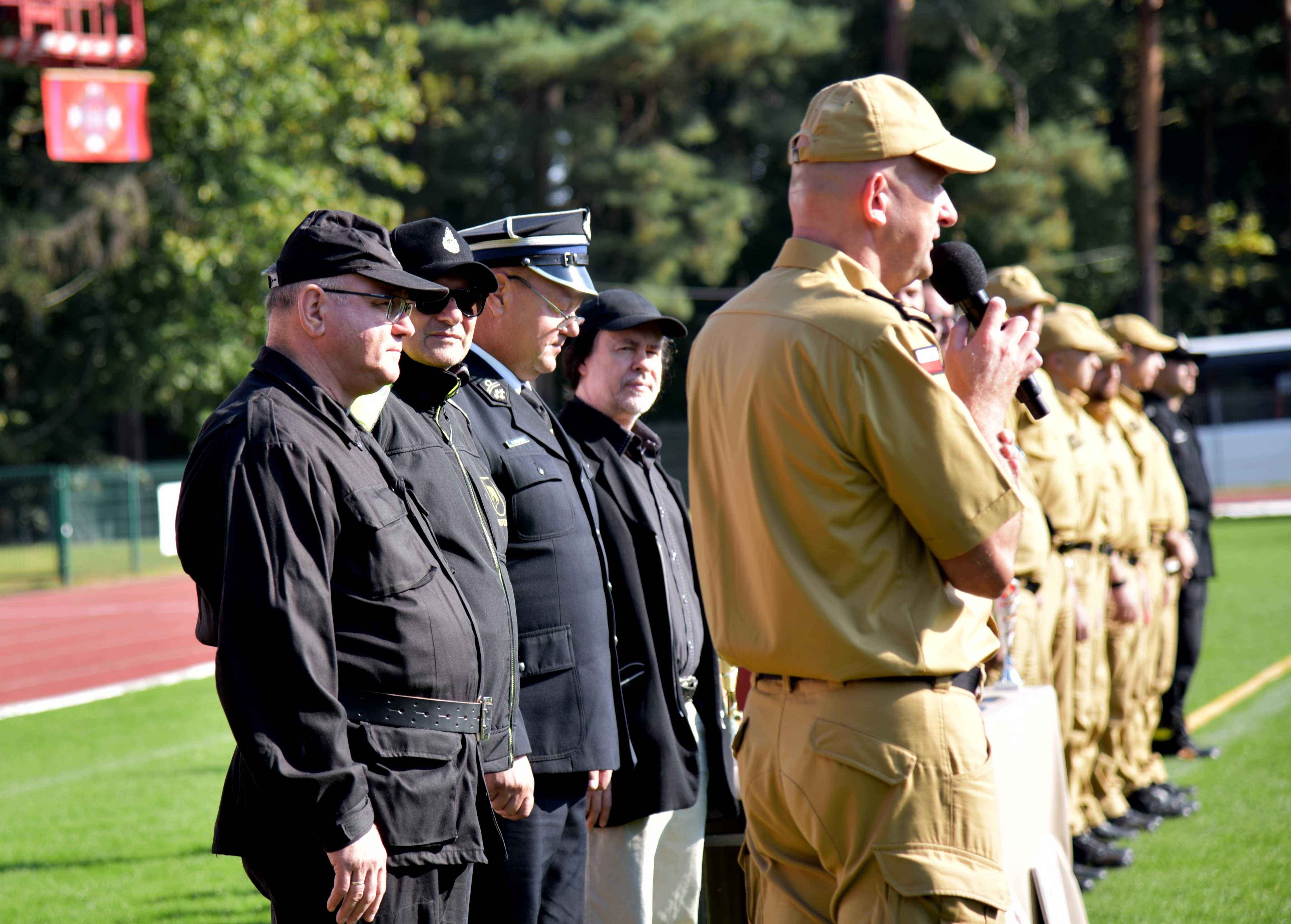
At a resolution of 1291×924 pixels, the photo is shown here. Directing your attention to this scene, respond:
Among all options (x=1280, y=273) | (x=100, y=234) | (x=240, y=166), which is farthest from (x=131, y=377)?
(x=1280, y=273)

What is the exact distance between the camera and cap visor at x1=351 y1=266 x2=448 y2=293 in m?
→ 2.94

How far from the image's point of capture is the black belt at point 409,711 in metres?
2.79

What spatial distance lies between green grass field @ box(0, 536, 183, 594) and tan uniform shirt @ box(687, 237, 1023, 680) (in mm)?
23598

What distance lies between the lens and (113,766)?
8820 mm

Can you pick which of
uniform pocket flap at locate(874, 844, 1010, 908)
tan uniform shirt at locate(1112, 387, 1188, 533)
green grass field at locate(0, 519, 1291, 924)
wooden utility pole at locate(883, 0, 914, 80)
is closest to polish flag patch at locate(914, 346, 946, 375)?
uniform pocket flap at locate(874, 844, 1010, 908)

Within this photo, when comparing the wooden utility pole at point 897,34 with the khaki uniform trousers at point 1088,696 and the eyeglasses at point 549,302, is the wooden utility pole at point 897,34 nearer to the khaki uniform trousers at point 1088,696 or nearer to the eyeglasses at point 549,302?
the khaki uniform trousers at point 1088,696

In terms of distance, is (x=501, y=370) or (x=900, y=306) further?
(x=501, y=370)

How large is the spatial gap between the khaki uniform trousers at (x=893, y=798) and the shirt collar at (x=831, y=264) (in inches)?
30.7

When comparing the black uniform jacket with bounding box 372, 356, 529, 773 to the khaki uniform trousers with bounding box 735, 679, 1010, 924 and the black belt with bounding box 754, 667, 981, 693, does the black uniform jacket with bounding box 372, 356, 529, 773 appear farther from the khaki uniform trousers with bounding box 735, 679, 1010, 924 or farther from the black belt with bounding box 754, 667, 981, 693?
the khaki uniform trousers with bounding box 735, 679, 1010, 924

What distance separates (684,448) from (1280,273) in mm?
32860

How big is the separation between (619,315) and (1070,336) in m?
3.03

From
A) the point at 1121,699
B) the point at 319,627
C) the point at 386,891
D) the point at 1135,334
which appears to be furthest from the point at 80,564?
the point at 319,627

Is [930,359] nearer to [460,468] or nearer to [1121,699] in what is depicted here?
[460,468]

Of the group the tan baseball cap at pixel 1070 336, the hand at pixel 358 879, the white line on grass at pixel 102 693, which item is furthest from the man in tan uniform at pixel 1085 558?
the white line on grass at pixel 102 693
